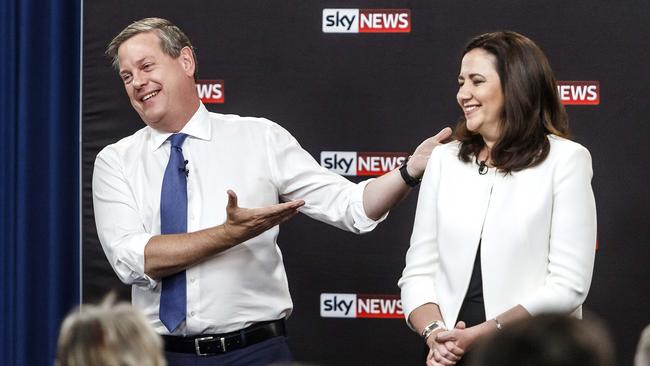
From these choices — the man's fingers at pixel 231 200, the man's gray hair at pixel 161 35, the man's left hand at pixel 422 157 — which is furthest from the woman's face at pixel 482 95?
the man's gray hair at pixel 161 35

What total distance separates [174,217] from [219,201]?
0.15 metres

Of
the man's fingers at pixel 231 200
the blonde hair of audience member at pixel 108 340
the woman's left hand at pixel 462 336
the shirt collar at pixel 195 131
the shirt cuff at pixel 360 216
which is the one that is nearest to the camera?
the blonde hair of audience member at pixel 108 340

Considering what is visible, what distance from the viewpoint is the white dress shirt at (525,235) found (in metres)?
2.78

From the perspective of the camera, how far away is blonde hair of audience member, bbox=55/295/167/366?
1623 millimetres

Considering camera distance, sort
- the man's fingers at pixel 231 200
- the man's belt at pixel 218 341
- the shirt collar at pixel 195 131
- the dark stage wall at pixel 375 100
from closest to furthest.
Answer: the man's fingers at pixel 231 200 → the man's belt at pixel 218 341 → the shirt collar at pixel 195 131 → the dark stage wall at pixel 375 100

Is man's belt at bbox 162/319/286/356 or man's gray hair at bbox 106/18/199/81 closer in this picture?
man's belt at bbox 162/319/286/356

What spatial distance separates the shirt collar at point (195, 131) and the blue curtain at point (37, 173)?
4.16 feet

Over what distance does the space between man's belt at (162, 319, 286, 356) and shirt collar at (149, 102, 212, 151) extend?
0.61 metres

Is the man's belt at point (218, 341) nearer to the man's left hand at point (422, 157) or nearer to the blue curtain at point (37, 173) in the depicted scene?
the man's left hand at point (422, 157)

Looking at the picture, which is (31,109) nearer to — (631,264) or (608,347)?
(631,264)

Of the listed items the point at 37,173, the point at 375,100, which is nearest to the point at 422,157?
the point at 375,100

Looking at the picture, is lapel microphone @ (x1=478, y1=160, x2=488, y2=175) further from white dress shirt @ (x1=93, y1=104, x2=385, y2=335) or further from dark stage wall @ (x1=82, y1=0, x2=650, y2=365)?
dark stage wall @ (x1=82, y1=0, x2=650, y2=365)

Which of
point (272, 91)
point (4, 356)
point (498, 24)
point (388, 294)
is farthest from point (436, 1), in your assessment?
point (4, 356)

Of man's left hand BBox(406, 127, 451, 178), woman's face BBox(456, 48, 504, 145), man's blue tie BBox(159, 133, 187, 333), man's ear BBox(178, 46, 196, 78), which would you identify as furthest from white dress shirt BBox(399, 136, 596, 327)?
man's ear BBox(178, 46, 196, 78)
